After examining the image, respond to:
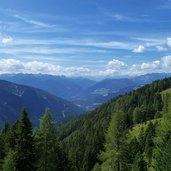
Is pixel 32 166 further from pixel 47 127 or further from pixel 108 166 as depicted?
pixel 108 166

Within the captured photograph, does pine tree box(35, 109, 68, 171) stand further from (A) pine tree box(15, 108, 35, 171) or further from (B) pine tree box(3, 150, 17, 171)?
(B) pine tree box(3, 150, 17, 171)

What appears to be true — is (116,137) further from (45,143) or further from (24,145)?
(24,145)

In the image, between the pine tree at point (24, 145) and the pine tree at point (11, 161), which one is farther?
the pine tree at point (24, 145)

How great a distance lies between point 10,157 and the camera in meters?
43.8

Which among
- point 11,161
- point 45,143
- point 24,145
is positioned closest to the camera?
point 11,161

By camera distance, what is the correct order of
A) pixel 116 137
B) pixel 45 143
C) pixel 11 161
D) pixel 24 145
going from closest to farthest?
pixel 11 161 < pixel 24 145 < pixel 45 143 < pixel 116 137

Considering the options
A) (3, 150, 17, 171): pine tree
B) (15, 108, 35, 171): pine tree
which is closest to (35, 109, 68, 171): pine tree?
(15, 108, 35, 171): pine tree

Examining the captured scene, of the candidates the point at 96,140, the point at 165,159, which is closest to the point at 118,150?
the point at 165,159

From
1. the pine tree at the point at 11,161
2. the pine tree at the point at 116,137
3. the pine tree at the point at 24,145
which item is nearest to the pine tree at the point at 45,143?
the pine tree at the point at 24,145

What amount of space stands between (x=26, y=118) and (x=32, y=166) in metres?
6.00

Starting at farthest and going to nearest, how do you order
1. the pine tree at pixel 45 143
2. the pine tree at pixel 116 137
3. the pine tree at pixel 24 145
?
the pine tree at pixel 116 137 → the pine tree at pixel 45 143 → the pine tree at pixel 24 145

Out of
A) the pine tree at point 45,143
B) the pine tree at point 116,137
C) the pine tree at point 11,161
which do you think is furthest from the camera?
the pine tree at point 116,137

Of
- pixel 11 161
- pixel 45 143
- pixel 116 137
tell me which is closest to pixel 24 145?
pixel 11 161

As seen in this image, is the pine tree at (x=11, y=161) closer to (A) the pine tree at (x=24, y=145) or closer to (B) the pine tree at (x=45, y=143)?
(A) the pine tree at (x=24, y=145)
